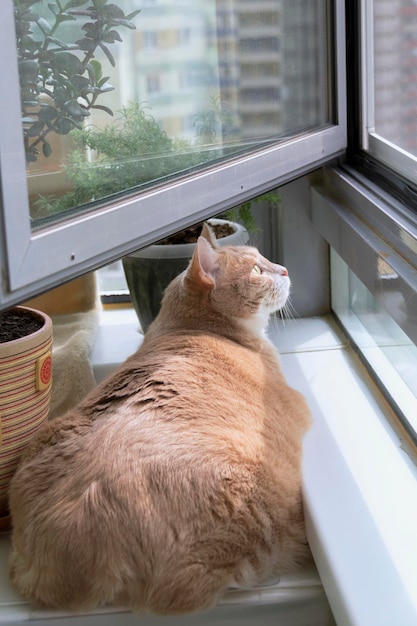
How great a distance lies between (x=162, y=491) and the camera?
3.34ft

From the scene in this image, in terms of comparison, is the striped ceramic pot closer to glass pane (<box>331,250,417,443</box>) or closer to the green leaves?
the green leaves

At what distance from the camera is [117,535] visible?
996mm

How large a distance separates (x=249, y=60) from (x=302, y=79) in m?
0.15

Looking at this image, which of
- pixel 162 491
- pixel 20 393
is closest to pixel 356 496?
pixel 162 491

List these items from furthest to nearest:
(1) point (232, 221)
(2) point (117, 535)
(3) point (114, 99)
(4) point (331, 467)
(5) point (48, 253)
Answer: (1) point (232, 221) < (4) point (331, 467) < (3) point (114, 99) < (2) point (117, 535) < (5) point (48, 253)

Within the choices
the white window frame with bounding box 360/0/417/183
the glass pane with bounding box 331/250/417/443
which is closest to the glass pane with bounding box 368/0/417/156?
the white window frame with bounding box 360/0/417/183

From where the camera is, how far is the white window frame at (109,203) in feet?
2.68

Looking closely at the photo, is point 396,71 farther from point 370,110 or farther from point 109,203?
point 109,203

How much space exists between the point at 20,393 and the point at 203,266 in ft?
1.09

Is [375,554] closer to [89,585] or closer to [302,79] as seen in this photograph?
[89,585]

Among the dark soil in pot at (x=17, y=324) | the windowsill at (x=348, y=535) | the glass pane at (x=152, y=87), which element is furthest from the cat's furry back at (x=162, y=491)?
the glass pane at (x=152, y=87)

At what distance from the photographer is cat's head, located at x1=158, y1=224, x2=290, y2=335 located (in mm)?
1313

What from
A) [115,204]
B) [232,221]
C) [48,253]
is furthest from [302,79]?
[48,253]

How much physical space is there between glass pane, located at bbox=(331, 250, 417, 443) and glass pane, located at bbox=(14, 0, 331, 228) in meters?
0.32
